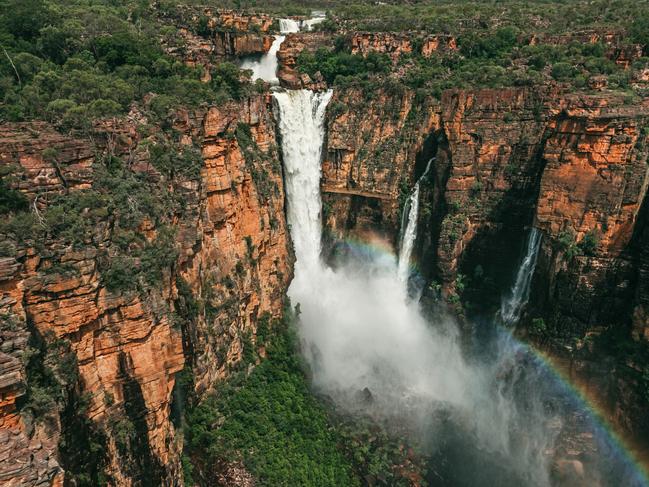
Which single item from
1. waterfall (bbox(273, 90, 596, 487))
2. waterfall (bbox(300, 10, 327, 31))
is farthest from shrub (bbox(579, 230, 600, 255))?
waterfall (bbox(300, 10, 327, 31))

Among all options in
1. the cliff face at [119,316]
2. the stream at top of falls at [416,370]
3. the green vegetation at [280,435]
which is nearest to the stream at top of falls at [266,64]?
the stream at top of falls at [416,370]

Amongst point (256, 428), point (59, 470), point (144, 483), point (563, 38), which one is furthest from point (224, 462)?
point (563, 38)

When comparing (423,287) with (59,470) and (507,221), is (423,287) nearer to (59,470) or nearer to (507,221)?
(507,221)

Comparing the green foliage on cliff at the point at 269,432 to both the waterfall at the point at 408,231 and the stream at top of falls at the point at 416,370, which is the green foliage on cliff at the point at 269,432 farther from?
the waterfall at the point at 408,231

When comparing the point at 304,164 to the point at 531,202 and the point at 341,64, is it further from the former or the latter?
the point at 531,202

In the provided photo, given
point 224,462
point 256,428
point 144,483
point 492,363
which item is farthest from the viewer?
point 492,363

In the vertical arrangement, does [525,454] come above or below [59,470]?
below
